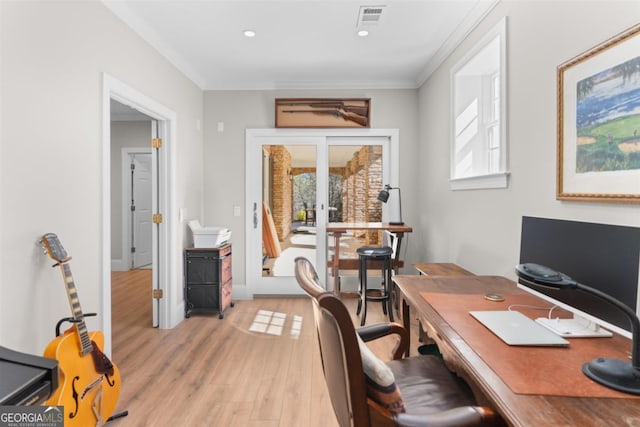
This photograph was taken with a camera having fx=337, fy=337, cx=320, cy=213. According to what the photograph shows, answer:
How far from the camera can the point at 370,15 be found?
258 centimetres

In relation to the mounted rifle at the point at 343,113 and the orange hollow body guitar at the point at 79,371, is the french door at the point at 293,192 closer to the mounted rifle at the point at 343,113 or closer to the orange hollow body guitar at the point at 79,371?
the mounted rifle at the point at 343,113

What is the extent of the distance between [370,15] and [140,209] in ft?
16.8

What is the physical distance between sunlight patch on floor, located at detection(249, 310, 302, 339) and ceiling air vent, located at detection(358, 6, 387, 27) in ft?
8.92

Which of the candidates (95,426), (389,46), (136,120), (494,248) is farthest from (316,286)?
(136,120)

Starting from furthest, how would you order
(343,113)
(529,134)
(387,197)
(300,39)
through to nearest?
(343,113) < (387,197) < (300,39) < (529,134)

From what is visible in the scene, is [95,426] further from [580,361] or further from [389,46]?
[389,46]

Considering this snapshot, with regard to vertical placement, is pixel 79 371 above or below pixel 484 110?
→ below

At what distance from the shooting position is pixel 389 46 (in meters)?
3.13

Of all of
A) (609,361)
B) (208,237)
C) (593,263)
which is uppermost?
(593,263)

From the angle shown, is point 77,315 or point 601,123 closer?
point 601,123

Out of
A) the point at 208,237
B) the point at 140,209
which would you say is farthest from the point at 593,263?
the point at 140,209

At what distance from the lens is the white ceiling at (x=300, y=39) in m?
2.47

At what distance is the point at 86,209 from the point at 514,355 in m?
2.36

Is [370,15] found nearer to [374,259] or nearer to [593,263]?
[374,259]
